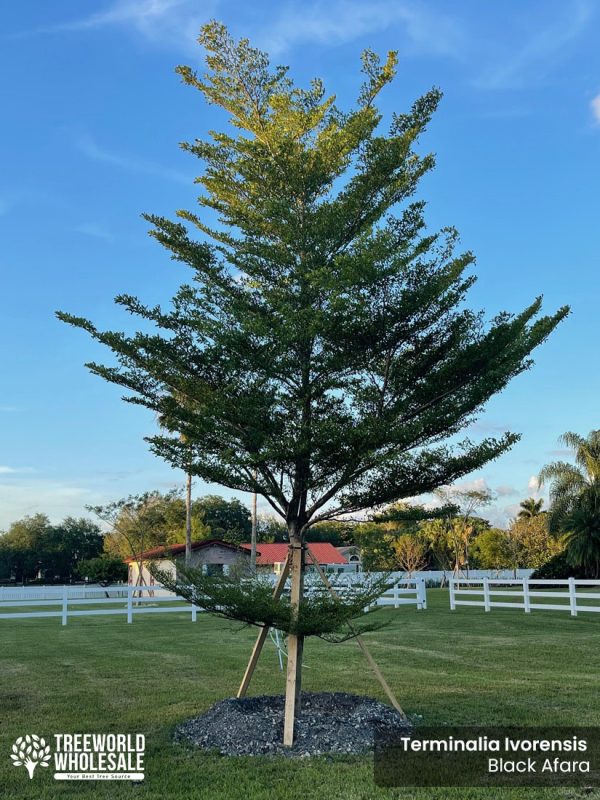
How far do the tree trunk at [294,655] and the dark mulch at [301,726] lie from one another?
186 millimetres

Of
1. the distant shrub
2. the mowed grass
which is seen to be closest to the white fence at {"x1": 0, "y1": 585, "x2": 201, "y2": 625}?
the mowed grass

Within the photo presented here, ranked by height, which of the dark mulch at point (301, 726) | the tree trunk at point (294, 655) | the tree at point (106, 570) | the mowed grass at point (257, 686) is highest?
the tree trunk at point (294, 655)

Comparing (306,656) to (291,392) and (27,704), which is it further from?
(291,392)

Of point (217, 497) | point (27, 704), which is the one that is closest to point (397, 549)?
point (217, 497)

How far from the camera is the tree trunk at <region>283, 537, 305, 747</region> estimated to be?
759cm

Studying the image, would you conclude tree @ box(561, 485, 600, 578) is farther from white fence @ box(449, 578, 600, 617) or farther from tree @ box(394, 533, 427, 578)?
tree @ box(394, 533, 427, 578)

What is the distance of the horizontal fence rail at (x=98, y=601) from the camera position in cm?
2114

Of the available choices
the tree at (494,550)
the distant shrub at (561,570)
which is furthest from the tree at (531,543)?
the distant shrub at (561,570)

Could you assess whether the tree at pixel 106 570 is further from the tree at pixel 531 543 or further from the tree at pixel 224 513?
the tree at pixel 531 543

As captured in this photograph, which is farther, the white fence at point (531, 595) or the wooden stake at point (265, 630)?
the white fence at point (531, 595)

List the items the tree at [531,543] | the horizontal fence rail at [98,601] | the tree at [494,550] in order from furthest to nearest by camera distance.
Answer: the tree at [494,550] → the tree at [531,543] → the horizontal fence rail at [98,601]

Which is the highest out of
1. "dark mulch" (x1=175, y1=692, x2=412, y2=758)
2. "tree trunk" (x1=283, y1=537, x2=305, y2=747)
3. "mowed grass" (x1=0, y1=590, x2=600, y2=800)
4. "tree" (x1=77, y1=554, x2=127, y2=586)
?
"tree trunk" (x1=283, y1=537, x2=305, y2=747)
